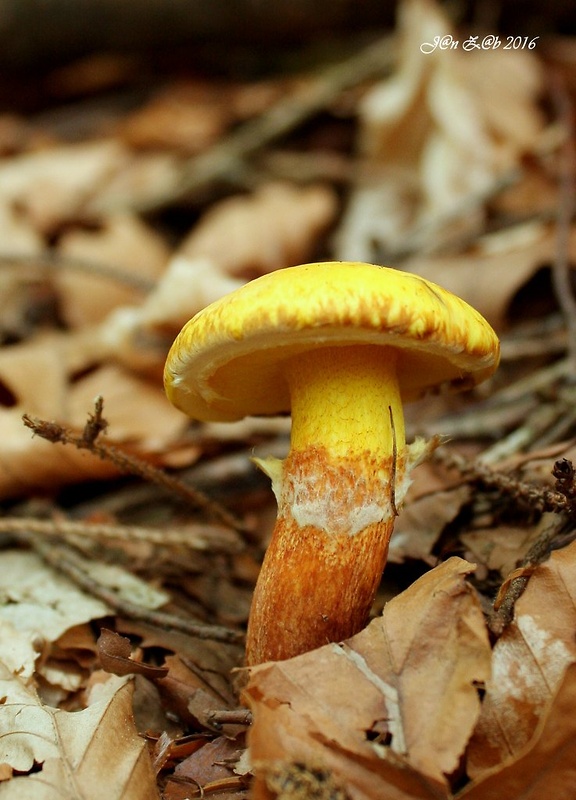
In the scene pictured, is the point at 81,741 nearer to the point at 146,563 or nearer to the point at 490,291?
the point at 146,563

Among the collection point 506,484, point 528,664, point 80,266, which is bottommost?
point 528,664

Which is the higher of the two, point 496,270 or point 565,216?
point 565,216

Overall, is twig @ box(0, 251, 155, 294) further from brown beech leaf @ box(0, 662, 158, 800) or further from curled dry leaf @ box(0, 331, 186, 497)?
brown beech leaf @ box(0, 662, 158, 800)

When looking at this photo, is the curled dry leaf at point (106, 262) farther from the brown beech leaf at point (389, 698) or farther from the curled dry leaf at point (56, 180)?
the brown beech leaf at point (389, 698)

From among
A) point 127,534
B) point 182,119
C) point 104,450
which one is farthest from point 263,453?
point 182,119

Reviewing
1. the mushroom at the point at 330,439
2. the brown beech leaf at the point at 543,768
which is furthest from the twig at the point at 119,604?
the brown beech leaf at the point at 543,768

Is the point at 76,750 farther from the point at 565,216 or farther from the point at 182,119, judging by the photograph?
the point at 182,119

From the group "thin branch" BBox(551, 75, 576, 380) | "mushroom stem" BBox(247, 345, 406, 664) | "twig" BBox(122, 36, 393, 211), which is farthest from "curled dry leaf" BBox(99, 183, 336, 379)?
"mushroom stem" BBox(247, 345, 406, 664)
